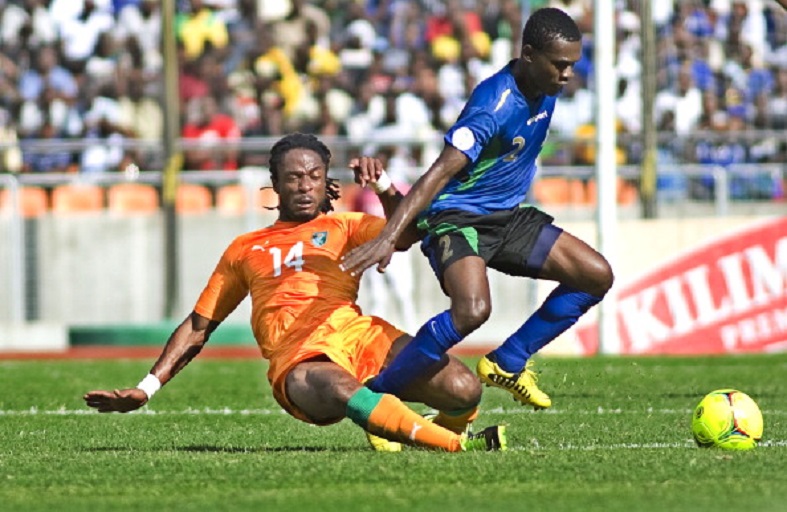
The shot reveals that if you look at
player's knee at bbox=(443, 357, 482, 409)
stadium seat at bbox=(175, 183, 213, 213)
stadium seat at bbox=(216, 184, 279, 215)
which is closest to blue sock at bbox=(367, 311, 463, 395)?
player's knee at bbox=(443, 357, 482, 409)

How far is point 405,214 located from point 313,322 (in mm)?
713

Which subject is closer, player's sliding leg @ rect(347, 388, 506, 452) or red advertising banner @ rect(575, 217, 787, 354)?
player's sliding leg @ rect(347, 388, 506, 452)

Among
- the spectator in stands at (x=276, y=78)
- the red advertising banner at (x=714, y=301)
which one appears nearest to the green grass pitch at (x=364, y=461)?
the red advertising banner at (x=714, y=301)

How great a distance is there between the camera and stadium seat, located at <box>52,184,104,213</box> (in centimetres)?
2169

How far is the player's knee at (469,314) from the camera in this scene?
810cm

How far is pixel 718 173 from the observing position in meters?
20.9

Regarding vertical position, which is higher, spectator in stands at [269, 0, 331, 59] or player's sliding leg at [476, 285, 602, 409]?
spectator in stands at [269, 0, 331, 59]

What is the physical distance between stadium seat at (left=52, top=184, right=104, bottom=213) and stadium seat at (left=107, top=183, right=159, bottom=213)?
0.18 metres

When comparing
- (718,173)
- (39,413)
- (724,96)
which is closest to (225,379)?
(39,413)

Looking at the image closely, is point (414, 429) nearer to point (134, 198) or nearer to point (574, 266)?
point (574, 266)

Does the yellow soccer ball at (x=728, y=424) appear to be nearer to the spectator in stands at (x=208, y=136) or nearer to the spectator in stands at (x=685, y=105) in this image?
the spectator in stands at (x=208, y=136)

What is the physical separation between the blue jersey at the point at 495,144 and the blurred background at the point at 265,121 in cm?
1031

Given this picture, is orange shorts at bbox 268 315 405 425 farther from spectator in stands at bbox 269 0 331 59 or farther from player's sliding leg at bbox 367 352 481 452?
spectator in stands at bbox 269 0 331 59

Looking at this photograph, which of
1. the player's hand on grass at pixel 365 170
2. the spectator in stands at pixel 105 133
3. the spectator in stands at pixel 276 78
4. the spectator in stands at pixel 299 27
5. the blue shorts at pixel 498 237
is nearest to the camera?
the player's hand on grass at pixel 365 170
